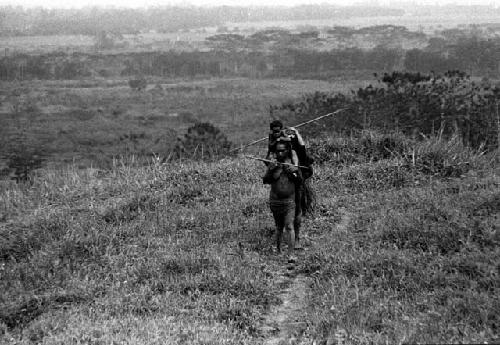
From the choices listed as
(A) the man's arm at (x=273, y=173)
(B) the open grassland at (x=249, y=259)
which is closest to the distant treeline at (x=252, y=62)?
(B) the open grassland at (x=249, y=259)

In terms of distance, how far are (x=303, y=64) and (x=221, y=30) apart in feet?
286

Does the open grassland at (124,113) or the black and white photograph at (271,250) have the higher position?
the black and white photograph at (271,250)

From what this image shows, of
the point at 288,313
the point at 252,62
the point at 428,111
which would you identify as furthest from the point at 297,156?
the point at 252,62

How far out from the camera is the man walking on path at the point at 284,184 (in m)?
8.91

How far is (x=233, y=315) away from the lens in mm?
7031

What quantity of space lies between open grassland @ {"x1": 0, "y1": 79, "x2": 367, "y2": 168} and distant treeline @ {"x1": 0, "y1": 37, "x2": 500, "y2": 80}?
7579 mm

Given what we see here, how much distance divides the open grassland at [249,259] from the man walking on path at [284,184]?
1.84ft

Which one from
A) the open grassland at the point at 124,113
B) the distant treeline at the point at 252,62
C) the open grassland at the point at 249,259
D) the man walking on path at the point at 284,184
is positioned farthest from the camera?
the distant treeline at the point at 252,62

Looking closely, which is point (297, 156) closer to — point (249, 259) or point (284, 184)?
point (284, 184)

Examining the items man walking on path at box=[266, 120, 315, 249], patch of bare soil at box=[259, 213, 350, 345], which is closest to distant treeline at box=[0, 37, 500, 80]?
man walking on path at box=[266, 120, 315, 249]

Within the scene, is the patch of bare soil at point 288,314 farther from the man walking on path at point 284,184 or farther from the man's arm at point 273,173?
the man's arm at point 273,173

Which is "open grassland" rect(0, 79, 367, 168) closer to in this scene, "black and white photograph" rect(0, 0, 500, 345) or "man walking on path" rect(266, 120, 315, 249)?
"black and white photograph" rect(0, 0, 500, 345)

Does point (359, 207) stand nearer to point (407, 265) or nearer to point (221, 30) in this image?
point (407, 265)

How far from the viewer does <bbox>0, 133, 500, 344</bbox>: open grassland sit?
6.45m
